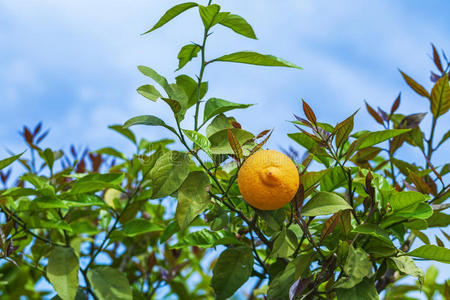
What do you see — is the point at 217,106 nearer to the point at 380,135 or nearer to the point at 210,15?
the point at 210,15

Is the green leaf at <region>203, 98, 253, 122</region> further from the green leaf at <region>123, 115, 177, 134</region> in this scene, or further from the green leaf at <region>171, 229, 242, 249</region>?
the green leaf at <region>171, 229, 242, 249</region>

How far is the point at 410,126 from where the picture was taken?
1338 mm

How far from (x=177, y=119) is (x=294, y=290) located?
41cm

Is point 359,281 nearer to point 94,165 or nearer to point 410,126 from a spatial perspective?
point 410,126

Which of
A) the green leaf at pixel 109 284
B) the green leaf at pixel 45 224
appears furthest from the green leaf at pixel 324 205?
the green leaf at pixel 45 224

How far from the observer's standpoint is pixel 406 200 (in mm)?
968

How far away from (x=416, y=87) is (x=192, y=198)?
830 mm

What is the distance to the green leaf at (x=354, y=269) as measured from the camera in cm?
88

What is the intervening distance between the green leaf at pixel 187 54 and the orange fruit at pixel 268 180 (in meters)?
0.32

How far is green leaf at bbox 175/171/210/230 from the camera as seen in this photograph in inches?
35.4

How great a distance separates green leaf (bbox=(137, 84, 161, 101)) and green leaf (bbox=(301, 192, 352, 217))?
382 millimetres

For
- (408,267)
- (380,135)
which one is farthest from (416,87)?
(408,267)

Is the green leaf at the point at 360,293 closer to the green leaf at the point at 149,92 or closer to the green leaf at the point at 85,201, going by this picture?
the green leaf at the point at 149,92

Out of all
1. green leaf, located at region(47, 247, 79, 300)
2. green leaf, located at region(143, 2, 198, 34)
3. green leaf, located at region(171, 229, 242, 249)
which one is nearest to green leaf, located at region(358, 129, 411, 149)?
green leaf, located at region(171, 229, 242, 249)
